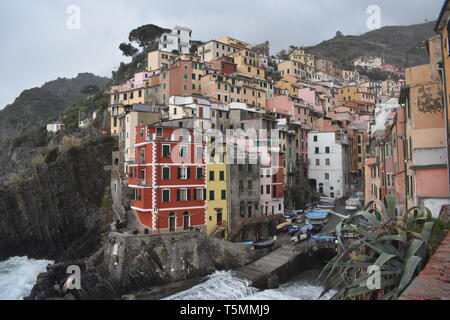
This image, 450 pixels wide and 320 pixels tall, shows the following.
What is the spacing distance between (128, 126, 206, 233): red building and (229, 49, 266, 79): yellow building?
42054mm

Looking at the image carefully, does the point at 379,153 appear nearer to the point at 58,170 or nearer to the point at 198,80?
the point at 198,80

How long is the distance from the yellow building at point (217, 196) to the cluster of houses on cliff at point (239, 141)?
0.11 metres

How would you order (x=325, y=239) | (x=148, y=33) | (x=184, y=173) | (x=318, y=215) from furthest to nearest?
(x=148, y=33) < (x=318, y=215) < (x=184, y=173) < (x=325, y=239)

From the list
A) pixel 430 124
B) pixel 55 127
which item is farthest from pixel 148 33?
pixel 430 124

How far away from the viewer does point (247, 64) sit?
2889 inches

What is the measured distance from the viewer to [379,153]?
105 ft

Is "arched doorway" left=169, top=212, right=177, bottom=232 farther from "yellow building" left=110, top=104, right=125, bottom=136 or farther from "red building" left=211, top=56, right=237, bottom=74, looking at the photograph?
"red building" left=211, top=56, right=237, bottom=74

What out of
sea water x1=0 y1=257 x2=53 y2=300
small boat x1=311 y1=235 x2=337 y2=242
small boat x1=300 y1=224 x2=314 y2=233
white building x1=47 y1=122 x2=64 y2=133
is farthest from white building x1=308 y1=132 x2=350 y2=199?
white building x1=47 y1=122 x2=64 y2=133

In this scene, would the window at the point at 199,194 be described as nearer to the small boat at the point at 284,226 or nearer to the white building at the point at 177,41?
the small boat at the point at 284,226

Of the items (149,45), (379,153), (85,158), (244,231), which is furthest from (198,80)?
(149,45)

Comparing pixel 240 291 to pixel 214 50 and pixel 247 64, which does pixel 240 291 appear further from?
pixel 214 50

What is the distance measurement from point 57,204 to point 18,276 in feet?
36.5

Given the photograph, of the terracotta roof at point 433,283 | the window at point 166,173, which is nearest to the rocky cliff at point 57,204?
the window at point 166,173

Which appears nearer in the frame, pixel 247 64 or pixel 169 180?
pixel 169 180
